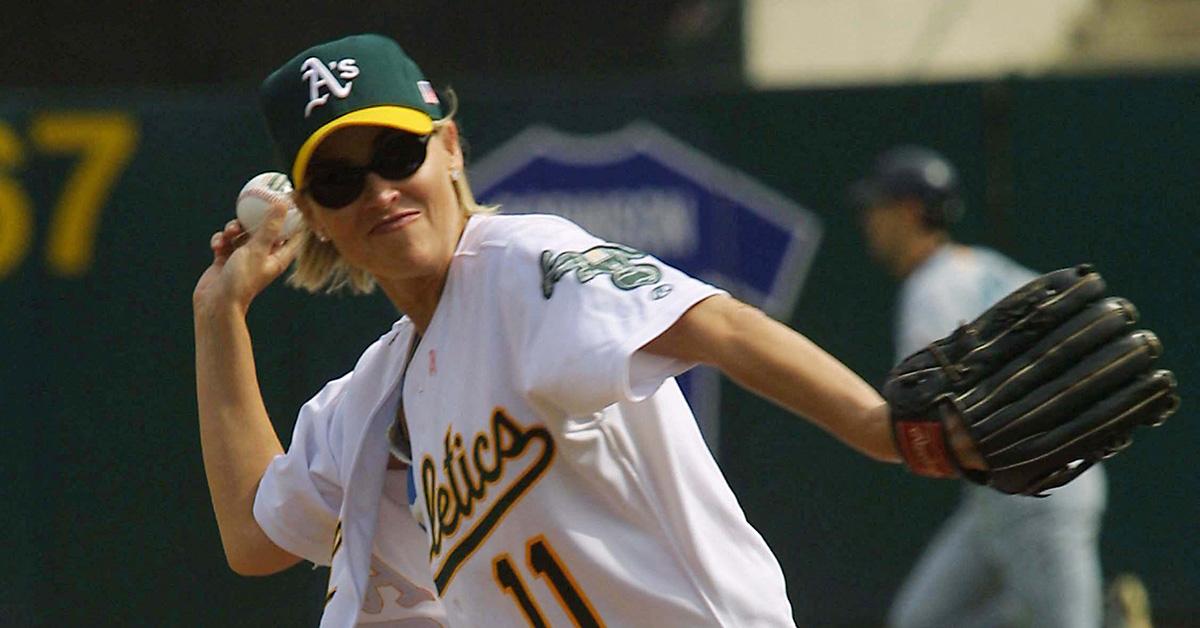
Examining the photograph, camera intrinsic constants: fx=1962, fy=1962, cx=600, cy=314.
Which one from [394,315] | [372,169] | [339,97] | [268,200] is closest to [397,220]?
[372,169]

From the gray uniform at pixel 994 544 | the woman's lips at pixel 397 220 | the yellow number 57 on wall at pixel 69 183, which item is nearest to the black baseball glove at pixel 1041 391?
the woman's lips at pixel 397 220

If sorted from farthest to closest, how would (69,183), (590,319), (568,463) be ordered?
1. (69,183)
2. (568,463)
3. (590,319)

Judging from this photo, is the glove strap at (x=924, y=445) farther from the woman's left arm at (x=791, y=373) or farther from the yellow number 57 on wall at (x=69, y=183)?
the yellow number 57 on wall at (x=69, y=183)

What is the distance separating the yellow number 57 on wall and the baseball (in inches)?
191

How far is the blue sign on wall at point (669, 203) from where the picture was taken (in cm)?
841

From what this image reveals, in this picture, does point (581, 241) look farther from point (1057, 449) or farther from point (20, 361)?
point (20, 361)

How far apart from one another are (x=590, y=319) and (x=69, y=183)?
590 cm

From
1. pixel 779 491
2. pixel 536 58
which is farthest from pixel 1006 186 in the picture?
pixel 536 58

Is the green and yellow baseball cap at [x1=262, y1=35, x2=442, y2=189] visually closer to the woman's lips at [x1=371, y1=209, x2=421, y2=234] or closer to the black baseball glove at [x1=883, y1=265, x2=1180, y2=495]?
the woman's lips at [x1=371, y1=209, x2=421, y2=234]

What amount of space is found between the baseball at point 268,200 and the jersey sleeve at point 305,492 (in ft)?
1.00

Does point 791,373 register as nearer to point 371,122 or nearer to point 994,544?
point 371,122

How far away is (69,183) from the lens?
8.20 meters

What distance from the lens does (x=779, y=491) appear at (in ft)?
28.0

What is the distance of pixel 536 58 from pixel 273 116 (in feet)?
27.2
